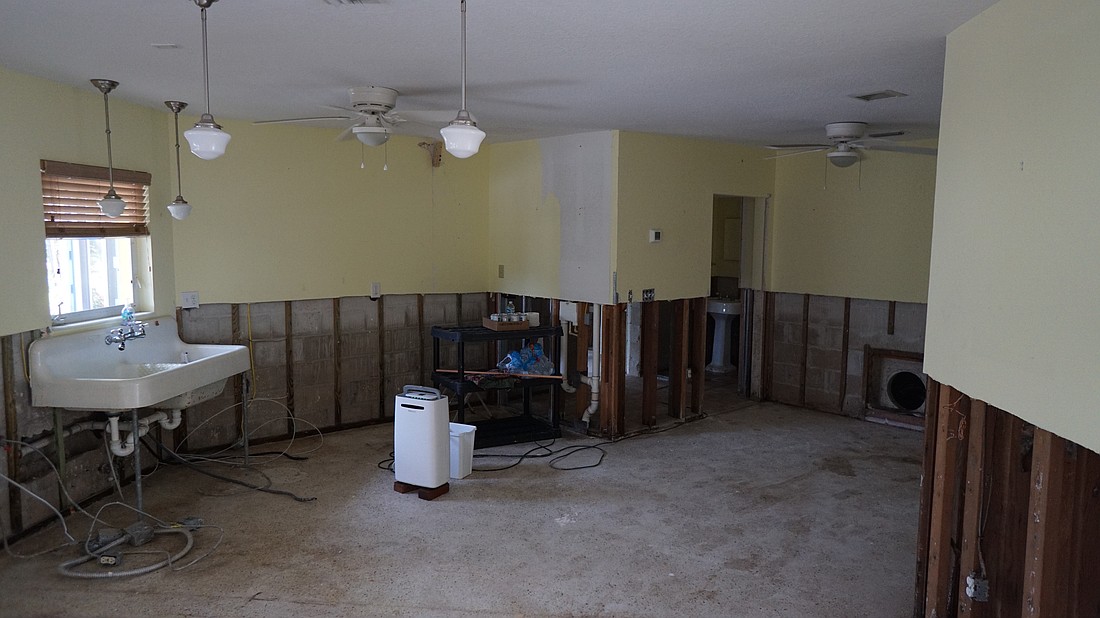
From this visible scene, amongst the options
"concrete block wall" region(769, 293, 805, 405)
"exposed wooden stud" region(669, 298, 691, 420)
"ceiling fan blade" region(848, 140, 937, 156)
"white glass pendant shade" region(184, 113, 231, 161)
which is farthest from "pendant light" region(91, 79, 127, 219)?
"concrete block wall" region(769, 293, 805, 405)

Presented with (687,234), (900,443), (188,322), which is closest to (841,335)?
(900,443)

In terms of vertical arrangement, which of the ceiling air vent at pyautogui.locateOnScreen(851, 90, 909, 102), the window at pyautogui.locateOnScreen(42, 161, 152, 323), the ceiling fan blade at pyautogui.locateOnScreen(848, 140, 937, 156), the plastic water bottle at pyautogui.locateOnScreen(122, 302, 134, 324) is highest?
the ceiling air vent at pyautogui.locateOnScreen(851, 90, 909, 102)

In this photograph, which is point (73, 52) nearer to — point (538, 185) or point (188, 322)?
point (188, 322)

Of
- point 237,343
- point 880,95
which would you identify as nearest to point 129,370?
point 237,343

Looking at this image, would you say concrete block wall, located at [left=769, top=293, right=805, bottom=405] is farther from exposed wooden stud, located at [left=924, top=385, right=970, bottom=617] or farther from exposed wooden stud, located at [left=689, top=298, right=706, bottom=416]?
exposed wooden stud, located at [left=924, top=385, right=970, bottom=617]

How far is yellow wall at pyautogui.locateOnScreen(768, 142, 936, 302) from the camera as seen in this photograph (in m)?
5.98

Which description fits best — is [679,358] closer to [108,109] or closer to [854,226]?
[854,226]

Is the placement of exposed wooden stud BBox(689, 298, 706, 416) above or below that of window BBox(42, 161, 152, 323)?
below

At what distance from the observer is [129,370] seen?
438cm

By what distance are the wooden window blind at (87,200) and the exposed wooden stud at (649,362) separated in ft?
12.6

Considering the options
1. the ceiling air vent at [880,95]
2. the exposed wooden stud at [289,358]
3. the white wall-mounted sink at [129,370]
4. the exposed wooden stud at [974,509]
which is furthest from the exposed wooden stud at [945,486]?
the exposed wooden stud at [289,358]

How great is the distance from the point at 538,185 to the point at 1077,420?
478 cm

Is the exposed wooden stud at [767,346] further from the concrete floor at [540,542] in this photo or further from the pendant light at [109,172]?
the pendant light at [109,172]

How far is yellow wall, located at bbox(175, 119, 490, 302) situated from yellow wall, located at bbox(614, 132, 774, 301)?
5.44 ft
